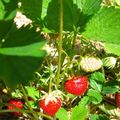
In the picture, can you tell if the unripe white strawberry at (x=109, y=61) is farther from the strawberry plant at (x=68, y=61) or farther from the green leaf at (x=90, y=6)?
the green leaf at (x=90, y=6)

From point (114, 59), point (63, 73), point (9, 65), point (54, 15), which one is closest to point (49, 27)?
point (54, 15)

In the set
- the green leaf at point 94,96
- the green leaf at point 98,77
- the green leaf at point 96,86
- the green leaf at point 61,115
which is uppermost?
the green leaf at point 98,77

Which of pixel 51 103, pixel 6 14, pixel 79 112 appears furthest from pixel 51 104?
pixel 6 14

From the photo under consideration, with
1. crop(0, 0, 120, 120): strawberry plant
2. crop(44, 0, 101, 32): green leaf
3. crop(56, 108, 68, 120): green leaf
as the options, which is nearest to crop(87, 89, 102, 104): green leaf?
crop(0, 0, 120, 120): strawberry plant

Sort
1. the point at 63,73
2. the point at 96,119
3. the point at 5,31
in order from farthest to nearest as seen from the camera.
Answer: the point at 63,73
the point at 96,119
the point at 5,31

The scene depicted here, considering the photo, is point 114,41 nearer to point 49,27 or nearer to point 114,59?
point 114,59

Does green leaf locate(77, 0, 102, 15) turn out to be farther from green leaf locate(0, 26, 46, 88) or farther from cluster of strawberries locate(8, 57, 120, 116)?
green leaf locate(0, 26, 46, 88)

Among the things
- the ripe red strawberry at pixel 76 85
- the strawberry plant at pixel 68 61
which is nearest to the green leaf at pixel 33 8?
the strawberry plant at pixel 68 61
